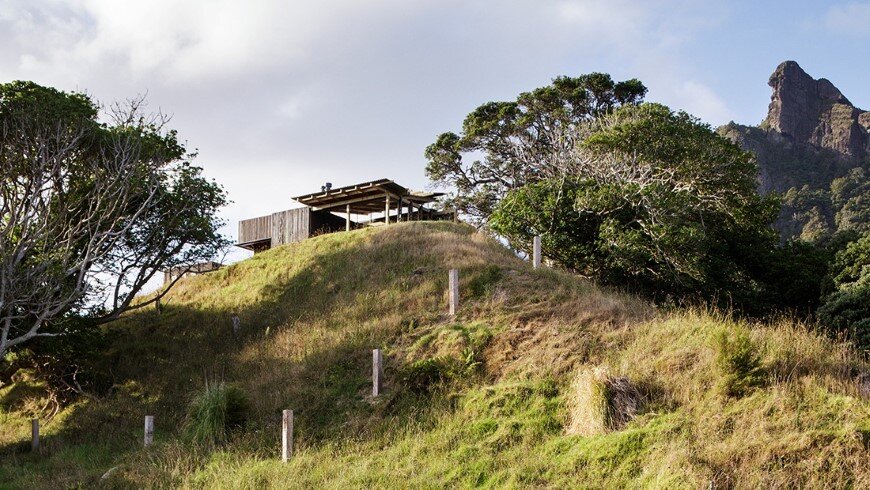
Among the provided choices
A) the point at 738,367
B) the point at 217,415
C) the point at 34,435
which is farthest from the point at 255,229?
the point at 738,367

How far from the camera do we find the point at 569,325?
17.9 metres

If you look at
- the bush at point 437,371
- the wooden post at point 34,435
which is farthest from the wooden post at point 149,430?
the bush at point 437,371

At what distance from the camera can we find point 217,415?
16.5m

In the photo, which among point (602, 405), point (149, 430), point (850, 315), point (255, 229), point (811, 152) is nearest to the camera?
point (602, 405)

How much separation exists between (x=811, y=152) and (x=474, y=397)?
9504 centimetres

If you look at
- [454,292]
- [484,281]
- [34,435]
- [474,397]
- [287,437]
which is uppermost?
[484,281]

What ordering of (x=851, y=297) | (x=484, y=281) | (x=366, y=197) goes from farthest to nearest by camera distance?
(x=366, y=197) < (x=484, y=281) < (x=851, y=297)

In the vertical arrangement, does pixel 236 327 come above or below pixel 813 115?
below

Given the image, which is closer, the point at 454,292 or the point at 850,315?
the point at 454,292

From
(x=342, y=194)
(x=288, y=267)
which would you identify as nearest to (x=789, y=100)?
(x=342, y=194)

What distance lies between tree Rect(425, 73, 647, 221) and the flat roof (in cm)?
226

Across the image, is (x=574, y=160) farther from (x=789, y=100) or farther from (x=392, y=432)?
(x=789, y=100)

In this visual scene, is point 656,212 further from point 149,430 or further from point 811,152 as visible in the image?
point 811,152

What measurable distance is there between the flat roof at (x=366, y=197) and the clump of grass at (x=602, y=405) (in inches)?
924
